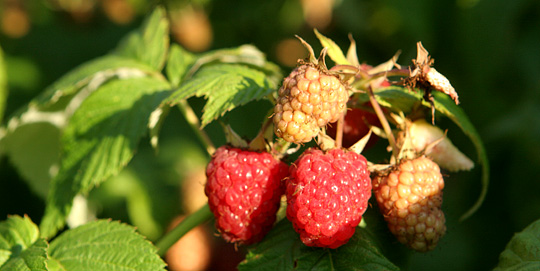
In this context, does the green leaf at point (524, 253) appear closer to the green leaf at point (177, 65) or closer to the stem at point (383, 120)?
the stem at point (383, 120)

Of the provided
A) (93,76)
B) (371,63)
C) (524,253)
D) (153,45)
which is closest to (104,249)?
(93,76)

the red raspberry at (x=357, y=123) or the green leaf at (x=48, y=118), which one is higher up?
the green leaf at (x=48, y=118)

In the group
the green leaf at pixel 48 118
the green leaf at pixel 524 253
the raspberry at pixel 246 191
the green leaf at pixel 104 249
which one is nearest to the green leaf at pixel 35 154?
the green leaf at pixel 48 118

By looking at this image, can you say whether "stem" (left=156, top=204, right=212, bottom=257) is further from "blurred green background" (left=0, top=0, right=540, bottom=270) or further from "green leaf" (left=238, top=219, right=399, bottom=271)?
"blurred green background" (left=0, top=0, right=540, bottom=270)

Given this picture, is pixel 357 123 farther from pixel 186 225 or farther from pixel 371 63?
pixel 371 63

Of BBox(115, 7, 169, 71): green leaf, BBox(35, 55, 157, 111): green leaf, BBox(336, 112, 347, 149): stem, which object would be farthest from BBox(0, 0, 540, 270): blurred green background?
BBox(336, 112, 347, 149): stem

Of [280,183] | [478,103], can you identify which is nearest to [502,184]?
[478,103]
